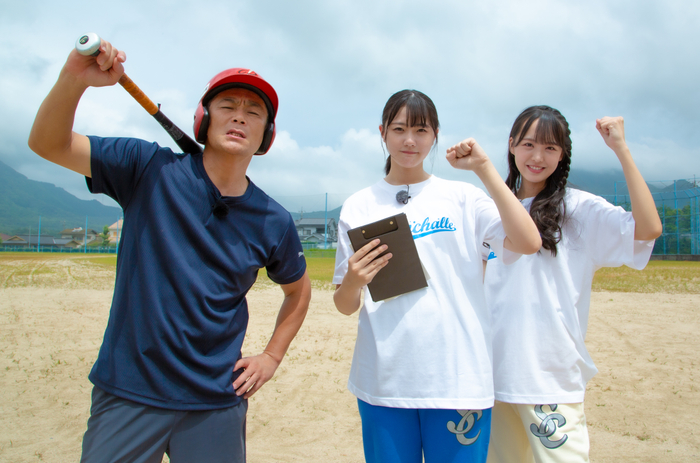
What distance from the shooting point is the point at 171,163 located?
5.97 ft

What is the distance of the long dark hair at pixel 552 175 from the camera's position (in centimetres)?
205

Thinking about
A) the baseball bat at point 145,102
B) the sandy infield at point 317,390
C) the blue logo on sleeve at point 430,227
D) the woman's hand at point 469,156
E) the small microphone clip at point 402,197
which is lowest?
the sandy infield at point 317,390

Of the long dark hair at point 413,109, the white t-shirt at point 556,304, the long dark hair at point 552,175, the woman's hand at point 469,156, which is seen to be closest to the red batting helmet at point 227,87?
the long dark hair at point 413,109

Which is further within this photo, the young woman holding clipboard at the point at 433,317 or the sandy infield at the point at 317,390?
the sandy infield at the point at 317,390

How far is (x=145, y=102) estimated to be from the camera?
69.9 inches

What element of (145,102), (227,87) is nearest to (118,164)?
(145,102)

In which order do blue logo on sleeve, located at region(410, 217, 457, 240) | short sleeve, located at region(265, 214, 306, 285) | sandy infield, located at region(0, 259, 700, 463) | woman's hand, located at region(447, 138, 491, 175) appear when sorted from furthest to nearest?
sandy infield, located at region(0, 259, 700, 463), short sleeve, located at region(265, 214, 306, 285), blue logo on sleeve, located at region(410, 217, 457, 240), woman's hand, located at region(447, 138, 491, 175)

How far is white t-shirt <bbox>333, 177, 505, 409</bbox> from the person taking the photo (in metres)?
1.70

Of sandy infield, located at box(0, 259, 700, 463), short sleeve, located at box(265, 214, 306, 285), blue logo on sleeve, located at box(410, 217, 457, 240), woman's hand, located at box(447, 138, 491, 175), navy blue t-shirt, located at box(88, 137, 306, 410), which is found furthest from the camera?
sandy infield, located at box(0, 259, 700, 463)

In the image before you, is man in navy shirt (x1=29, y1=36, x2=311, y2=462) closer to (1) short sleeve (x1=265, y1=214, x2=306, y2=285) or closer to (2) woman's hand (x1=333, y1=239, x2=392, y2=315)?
(1) short sleeve (x1=265, y1=214, x2=306, y2=285)

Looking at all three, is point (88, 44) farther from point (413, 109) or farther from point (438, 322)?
point (438, 322)

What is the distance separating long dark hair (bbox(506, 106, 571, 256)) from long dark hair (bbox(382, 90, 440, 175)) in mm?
527

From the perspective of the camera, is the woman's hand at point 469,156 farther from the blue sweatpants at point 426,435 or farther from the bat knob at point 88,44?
the bat knob at point 88,44

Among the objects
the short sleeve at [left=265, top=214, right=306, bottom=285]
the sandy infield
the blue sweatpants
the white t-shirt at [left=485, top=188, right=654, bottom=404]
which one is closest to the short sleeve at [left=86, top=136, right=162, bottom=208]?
the short sleeve at [left=265, top=214, right=306, bottom=285]
